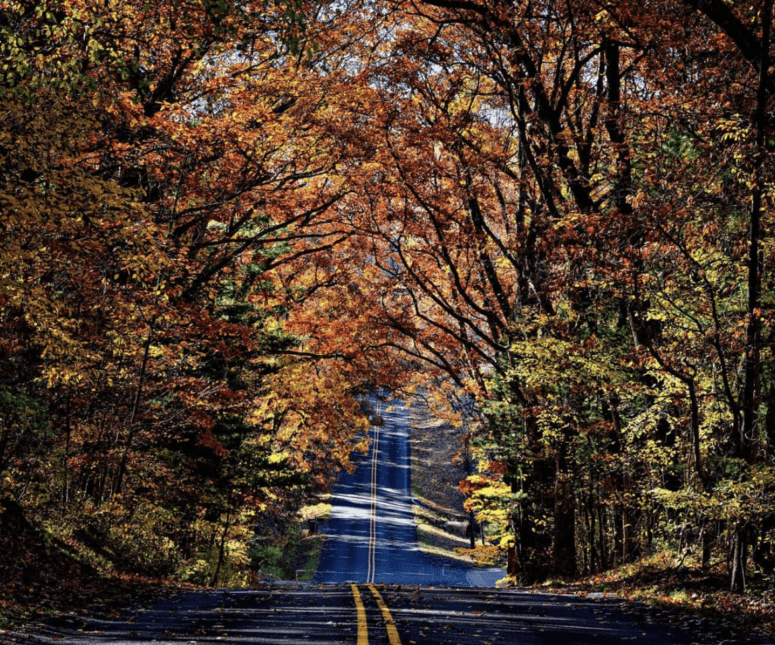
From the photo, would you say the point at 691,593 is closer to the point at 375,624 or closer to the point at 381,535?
the point at 375,624

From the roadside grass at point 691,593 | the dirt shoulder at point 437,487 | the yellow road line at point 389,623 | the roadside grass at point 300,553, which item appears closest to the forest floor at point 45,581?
the yellow road line at point 389,623

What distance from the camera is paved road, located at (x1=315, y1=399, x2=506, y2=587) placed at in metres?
40.8

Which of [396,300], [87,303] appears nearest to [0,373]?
[87,303]

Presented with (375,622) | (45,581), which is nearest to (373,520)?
(45,581)

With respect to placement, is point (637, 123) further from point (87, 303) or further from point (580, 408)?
point (87, 303)

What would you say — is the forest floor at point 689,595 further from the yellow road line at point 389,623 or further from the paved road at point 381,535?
the paved road at point 381,535

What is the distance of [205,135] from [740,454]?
1334cm

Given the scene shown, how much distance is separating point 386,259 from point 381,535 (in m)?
28.3

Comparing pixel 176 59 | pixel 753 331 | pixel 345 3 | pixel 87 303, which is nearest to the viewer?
pixel 753 331

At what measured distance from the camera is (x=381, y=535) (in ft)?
166

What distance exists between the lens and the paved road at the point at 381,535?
40750 millimetres

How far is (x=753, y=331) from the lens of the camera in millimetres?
11445

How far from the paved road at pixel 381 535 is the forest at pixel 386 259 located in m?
12.7

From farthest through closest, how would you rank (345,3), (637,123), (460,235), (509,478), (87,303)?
(460,235) → (509,478) → (345,3) → (87,303) → (637,123)
